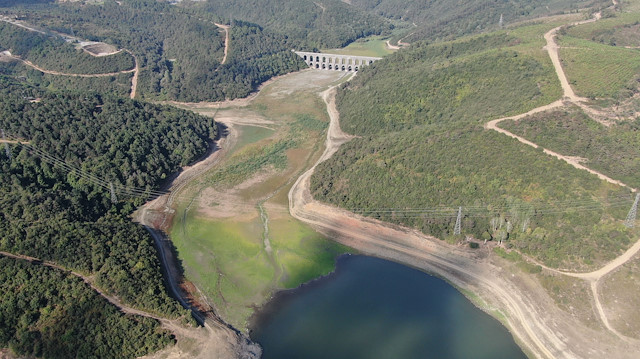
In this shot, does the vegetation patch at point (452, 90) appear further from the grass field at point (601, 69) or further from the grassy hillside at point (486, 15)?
the grassy hillside at point (486, 15)

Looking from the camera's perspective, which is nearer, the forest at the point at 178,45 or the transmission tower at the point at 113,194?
the transmission tower at the point at 113,194

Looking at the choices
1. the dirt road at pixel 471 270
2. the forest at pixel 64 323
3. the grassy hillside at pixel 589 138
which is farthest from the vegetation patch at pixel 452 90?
the forest at pixel 64 323

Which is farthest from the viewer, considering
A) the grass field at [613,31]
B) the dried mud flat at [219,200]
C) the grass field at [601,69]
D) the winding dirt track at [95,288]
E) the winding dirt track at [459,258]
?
the grass field at [613,31]

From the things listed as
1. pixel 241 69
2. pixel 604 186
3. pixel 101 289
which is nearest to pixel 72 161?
pixel 101 289

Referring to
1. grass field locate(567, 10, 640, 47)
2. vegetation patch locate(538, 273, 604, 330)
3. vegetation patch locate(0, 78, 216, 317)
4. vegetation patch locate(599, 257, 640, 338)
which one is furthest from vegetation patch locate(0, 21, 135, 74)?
vegetation patch locate(599, 257, 640, 338)

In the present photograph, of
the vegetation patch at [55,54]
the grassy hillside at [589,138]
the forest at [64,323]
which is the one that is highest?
the vegetation patch at [55,54]

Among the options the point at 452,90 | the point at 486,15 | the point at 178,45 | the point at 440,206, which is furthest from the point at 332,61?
the point at 440,206

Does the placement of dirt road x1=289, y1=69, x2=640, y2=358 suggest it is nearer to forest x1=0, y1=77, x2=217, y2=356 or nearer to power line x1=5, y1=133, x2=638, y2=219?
power line x1=5, y1=133, x2=638, y2=219
